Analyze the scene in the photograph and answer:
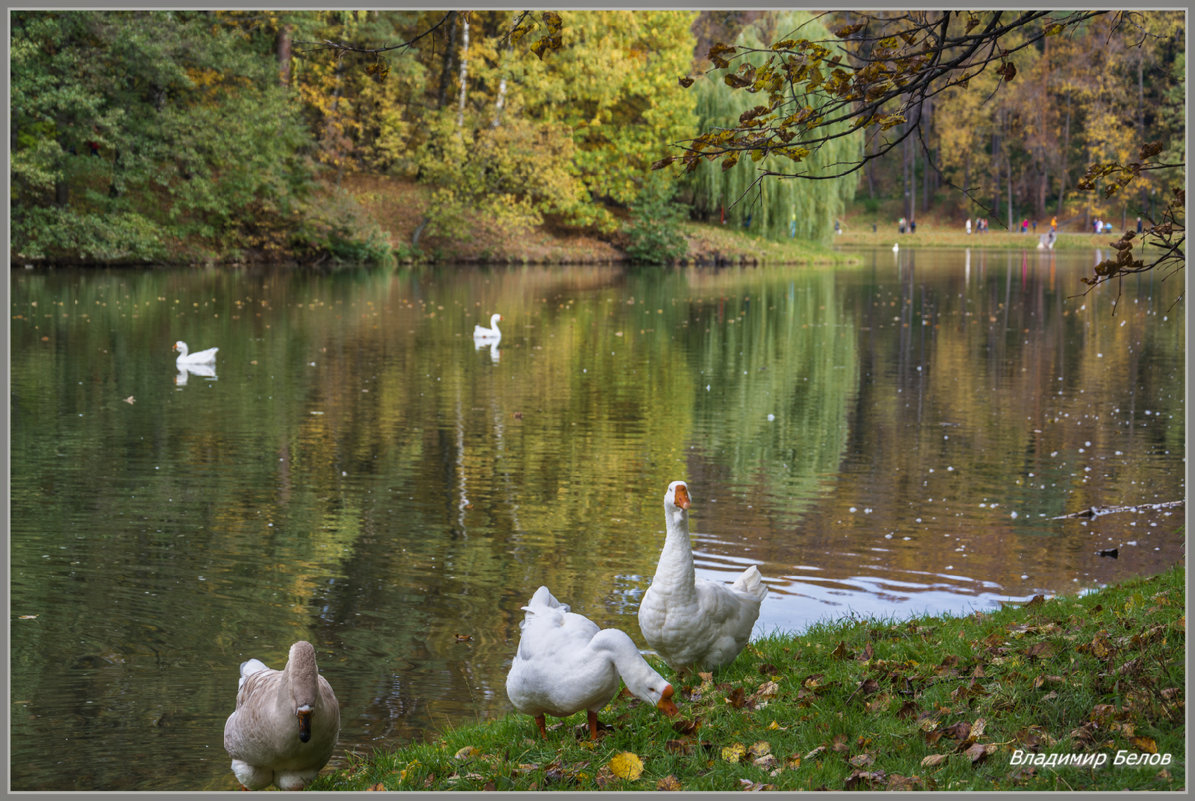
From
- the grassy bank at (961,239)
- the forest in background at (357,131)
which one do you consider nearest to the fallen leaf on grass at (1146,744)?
the forest in background at (357,131)

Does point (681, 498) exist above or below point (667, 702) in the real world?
above

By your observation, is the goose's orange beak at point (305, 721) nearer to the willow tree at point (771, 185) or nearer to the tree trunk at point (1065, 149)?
the willow tree at point (771, 185)

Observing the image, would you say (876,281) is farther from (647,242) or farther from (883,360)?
(883,360)

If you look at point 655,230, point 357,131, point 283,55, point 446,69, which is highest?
point 446,69

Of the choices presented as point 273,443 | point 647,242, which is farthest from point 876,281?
point 273,443

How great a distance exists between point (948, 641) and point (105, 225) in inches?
1386

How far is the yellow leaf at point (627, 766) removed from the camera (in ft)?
16.3

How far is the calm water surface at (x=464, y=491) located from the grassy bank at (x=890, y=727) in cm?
109

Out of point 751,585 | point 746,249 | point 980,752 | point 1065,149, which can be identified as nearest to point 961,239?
point 1065,149

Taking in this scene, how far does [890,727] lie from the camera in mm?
5227

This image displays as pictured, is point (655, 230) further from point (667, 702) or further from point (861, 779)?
point (861, 779)

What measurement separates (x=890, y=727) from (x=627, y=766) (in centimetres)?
124

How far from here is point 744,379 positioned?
1891cm

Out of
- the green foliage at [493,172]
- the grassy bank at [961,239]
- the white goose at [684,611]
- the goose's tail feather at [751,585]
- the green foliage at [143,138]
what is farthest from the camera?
the grassy bank at [961,239]
